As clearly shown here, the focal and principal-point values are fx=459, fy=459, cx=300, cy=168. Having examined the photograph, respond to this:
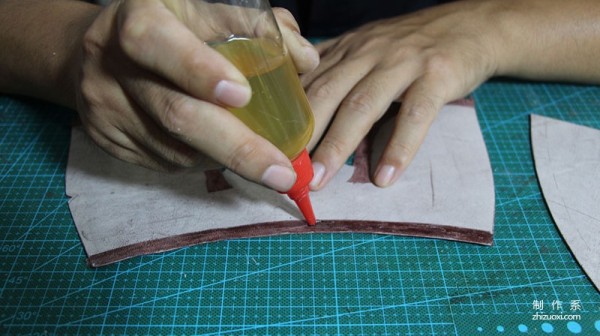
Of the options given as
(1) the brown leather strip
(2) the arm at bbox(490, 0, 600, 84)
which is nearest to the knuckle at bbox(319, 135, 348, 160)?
(1) the brown leather strip

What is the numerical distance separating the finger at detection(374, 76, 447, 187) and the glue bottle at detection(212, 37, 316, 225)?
0.27 m

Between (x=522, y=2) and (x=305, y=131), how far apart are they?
0.76 metres

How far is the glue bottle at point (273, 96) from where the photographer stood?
0.56m

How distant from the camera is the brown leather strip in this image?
78 cm

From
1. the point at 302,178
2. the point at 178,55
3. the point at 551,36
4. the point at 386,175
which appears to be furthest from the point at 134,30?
the point at 551,36

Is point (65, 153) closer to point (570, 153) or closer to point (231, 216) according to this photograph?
point (231, 216)

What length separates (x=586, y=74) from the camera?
106cm

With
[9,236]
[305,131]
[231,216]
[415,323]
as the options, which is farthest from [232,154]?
[9,236]

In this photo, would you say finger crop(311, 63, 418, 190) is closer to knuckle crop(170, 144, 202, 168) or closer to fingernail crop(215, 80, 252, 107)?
knuckle crop(170, 144, 202, 168)

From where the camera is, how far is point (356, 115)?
33.8 inches

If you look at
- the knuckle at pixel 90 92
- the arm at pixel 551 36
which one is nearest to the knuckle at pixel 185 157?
the knuckle at pixel 90 92

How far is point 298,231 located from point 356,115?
0.79 ft

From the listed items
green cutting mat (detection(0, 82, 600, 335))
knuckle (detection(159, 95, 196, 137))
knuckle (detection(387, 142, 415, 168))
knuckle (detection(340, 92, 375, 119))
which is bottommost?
green cutting mat (detection(0, 82, 600, 335))

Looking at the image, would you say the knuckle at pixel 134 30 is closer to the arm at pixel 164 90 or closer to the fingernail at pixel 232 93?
the arm at pixel 164 90
